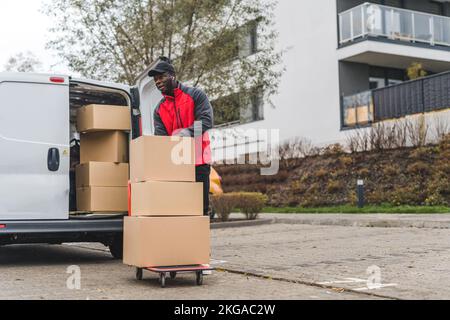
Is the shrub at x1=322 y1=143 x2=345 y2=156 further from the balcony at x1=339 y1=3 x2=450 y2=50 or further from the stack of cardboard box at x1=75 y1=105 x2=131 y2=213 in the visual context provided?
the stack of cardboard box at x1=75 y1=105 x2=131 y2=213

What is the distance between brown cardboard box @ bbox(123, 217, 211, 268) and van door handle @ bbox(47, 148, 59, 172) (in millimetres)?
1890

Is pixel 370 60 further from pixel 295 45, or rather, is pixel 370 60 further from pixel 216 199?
pixel 216 199

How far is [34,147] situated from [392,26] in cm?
1628

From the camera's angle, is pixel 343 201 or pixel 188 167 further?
pixel 343 201

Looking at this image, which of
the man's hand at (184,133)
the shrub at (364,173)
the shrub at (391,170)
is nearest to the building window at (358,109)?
the shrub at (364,173)

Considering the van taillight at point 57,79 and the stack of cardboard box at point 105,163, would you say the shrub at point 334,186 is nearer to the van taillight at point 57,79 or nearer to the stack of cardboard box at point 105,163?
the stack of cardboard box at point 105,163

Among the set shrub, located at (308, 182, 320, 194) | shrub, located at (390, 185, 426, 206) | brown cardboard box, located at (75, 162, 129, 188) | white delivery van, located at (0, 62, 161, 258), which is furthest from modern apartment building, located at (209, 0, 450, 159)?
white delivery van, located at (0, 62, 161, 258)

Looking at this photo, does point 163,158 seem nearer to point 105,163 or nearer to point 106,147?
point 105,163

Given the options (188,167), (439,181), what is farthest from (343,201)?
(188,167)

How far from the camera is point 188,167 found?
5.87 metres

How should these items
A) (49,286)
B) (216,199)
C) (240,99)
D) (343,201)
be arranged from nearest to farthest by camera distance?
(49,286) < (216,199) < (240,99) < (343,201)

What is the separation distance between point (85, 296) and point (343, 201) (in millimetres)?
12622

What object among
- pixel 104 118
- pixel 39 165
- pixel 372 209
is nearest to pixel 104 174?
pixel 104 118

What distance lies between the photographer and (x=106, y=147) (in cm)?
802
